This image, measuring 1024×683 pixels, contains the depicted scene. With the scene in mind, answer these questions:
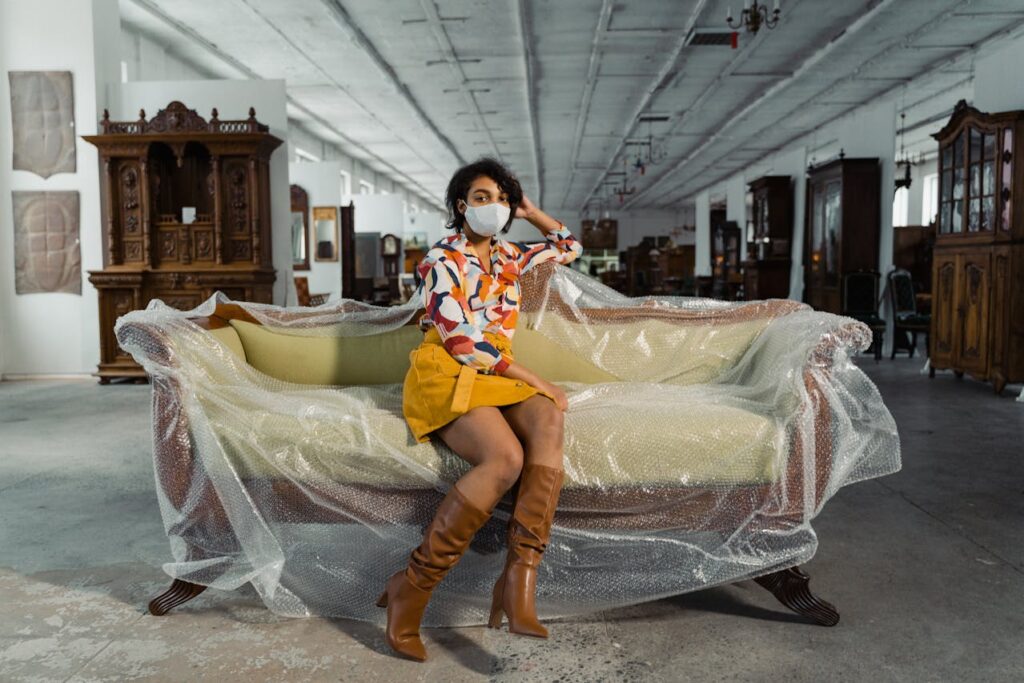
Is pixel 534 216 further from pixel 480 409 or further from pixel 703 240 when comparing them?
pixel 703 240

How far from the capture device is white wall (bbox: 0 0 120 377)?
7.41m

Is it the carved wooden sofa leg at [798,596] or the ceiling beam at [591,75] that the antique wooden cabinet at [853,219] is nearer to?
the ceiling beam at [591,75]

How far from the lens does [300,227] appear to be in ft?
40.8

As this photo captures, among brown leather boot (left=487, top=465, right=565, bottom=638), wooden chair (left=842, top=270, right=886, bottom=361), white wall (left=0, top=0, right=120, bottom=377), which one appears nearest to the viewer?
brown leather boot (left=487, top=465, right=565, bottom=638)

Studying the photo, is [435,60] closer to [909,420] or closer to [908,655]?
[909,420]

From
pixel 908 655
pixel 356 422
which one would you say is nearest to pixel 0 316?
pixel 356 422

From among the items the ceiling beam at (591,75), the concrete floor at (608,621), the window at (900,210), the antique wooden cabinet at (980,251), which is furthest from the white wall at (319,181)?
the window at (900,210)

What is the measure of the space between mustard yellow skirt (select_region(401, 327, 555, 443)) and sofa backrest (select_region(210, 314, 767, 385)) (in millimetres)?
675

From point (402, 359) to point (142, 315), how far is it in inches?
35.0

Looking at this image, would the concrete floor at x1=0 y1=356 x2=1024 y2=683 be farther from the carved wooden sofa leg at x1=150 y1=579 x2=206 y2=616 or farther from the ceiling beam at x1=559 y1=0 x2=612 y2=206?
the ceiling beam at x1=559 y1=0 x2=612 y2=206

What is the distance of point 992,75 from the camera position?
7191 mm

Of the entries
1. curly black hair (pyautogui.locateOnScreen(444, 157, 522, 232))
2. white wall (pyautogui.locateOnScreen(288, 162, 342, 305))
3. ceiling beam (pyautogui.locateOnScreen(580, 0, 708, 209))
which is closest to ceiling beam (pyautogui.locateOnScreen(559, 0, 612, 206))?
ceiling beam (pyautogui.locateOnScreen(580, 0, 708, 209))

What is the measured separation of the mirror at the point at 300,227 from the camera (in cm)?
1218

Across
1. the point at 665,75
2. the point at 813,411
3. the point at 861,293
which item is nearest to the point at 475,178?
the point at 813,411
